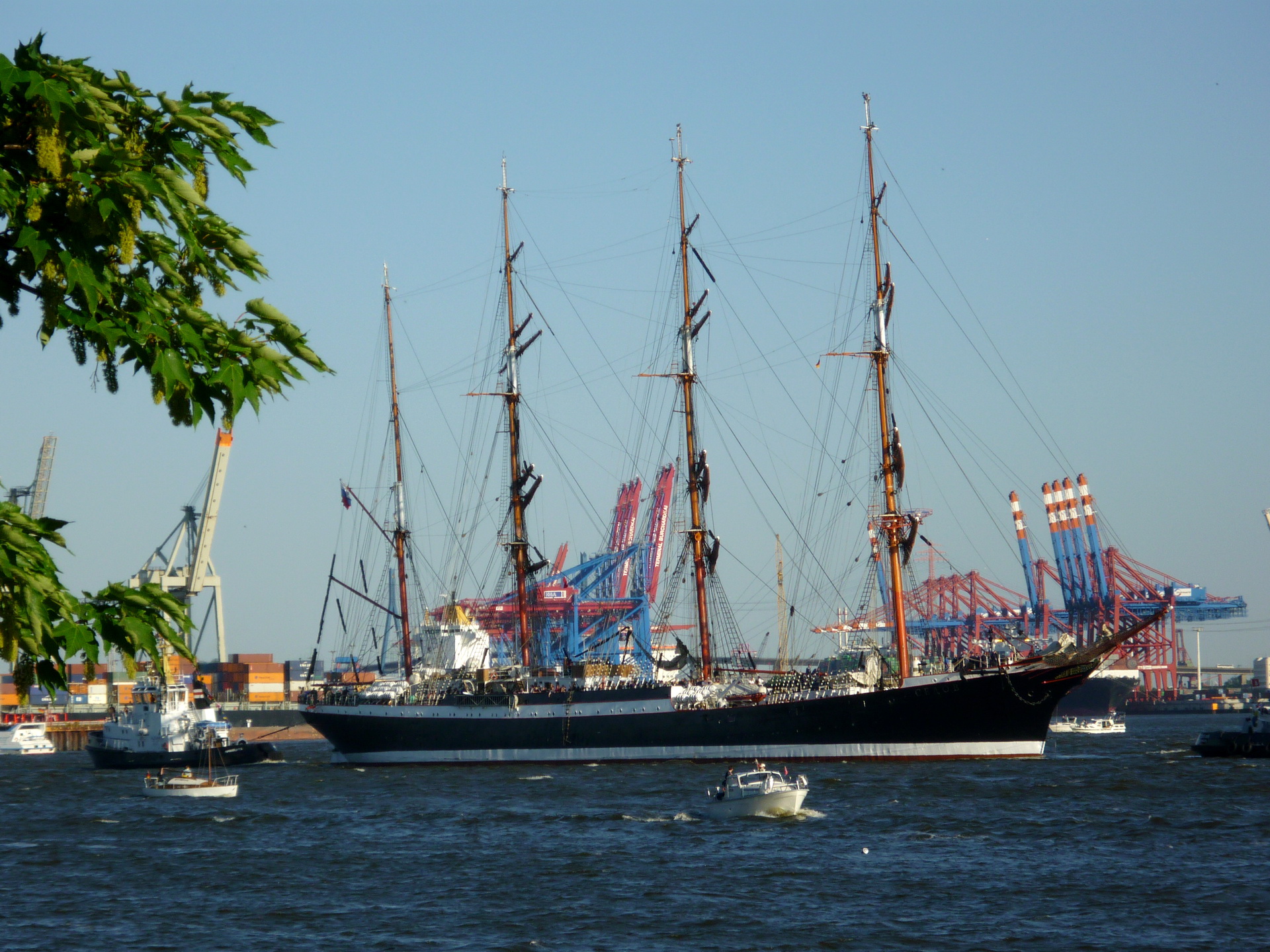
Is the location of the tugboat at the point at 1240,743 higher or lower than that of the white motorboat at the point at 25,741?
higher

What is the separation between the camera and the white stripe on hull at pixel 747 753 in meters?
69.8

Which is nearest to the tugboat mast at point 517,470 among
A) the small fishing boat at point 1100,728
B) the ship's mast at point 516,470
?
the ship's mast at point 516,470

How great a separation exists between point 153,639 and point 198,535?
15643 centimetres

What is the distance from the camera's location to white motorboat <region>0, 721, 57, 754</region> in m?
128

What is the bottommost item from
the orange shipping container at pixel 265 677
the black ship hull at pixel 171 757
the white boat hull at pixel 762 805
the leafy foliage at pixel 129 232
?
the black ship hull at pixel 171 757

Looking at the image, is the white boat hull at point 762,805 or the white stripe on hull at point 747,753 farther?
the white stripe on hull at point 747,753

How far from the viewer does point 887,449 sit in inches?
2992

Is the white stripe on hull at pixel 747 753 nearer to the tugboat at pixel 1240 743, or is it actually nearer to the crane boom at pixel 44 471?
the tugboat at pixel 1240 743

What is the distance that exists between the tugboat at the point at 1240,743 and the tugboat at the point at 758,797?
156 ft

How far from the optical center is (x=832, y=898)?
111ft

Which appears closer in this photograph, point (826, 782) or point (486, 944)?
point (486, 944)

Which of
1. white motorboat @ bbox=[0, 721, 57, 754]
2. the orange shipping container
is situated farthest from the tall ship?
the orange shipping container

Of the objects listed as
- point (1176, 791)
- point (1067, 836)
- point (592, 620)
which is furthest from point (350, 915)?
point (592, 620)

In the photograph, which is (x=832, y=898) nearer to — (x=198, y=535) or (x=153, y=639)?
(x=153, y=639)
